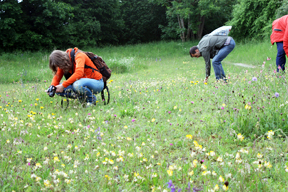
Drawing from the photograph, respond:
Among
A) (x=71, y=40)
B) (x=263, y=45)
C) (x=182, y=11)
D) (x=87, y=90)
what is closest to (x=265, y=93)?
(x=87, y=90)

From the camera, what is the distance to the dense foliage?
15938 millimetres

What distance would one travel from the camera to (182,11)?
2119 centimetres

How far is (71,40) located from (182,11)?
11.4 m

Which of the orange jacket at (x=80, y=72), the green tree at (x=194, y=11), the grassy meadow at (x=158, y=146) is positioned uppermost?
the green tree at (x=194, y=11)

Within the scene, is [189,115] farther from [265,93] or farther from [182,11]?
[182,11]

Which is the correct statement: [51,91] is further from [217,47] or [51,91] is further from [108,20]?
[108,20]

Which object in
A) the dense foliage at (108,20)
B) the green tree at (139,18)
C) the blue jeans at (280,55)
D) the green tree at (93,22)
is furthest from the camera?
the green tree at (139,18)

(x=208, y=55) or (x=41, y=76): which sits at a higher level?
(x=208, y=55)

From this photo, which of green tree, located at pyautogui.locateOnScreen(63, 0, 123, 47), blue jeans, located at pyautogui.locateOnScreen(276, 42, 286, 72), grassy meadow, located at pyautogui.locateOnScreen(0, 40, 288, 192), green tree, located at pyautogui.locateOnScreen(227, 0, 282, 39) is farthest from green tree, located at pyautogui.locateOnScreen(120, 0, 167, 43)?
grassy meadow, located at pyautogui.locateOnScreen(0, 40, 288, 192)

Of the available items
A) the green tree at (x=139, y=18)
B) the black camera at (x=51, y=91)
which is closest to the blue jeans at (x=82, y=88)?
the black camera at (x=51, y=91)

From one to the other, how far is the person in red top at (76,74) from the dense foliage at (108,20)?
10.9 meters

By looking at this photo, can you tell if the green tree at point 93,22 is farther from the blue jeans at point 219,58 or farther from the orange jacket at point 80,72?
the blue jeans at point 219,58

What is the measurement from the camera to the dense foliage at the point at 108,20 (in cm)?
1594

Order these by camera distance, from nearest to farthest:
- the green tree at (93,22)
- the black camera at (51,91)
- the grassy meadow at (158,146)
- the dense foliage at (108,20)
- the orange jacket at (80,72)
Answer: the grassy meadow at (158,146), the black camera at (51,91), the orange jacket at (80,72), the dense foliage at (108,20), the green tree at (93,22)
